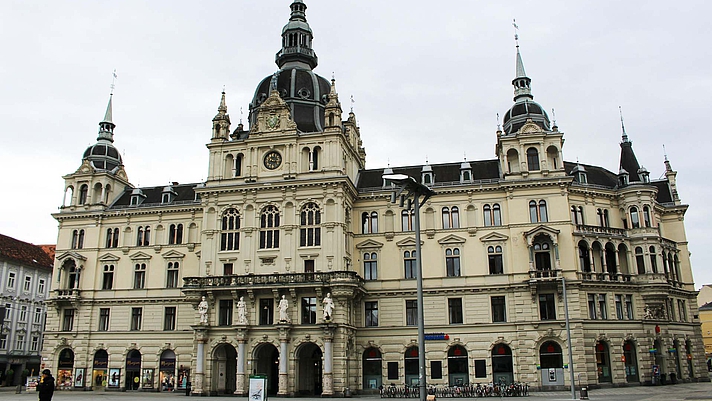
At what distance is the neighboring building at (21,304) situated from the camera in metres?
72.2

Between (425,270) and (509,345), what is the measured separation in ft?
32.0

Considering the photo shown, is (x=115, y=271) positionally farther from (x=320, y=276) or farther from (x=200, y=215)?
(x=320, y=276)

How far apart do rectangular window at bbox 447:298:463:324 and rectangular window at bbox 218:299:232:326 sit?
19253 mm

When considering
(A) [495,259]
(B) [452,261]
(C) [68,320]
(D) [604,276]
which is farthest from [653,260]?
(C) [68,320]

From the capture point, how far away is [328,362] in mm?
49625

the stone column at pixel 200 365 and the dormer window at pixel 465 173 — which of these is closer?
the stone column at pixel 200 365

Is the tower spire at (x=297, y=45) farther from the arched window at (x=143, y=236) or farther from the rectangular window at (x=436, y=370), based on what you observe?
the rectangular window at (x=436, y=370)

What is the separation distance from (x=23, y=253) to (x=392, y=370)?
52334mm

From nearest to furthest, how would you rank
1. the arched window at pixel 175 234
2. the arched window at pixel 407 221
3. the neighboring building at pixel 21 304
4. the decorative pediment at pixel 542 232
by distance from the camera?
1. the decorative pediment at pixel 542 232
2. the arched window at pixel 407 221
3. the arched window at pixel 175 234
4. the neighboring building at pixel 21 304

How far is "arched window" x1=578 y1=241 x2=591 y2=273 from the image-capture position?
5469cm

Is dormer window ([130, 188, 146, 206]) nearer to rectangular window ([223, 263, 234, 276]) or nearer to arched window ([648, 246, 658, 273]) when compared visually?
rectangular window ([223, 263, 234, 276])

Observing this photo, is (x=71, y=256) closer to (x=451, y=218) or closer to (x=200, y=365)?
(x=200, y=365)

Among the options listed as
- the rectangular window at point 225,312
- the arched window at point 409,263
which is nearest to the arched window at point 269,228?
the rectangular window at point 225,312

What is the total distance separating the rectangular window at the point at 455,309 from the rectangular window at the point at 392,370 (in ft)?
20.6
